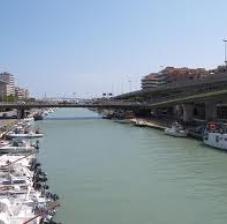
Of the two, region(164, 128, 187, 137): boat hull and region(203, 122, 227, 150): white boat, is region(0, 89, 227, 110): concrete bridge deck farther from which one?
region(203, 122, 227, 150): white boat

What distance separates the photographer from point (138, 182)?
32.6 m

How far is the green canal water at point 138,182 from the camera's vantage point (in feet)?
80.4

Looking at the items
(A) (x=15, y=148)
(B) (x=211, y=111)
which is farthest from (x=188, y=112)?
(A) (x=15, y=148)

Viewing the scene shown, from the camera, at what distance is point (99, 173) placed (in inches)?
1417

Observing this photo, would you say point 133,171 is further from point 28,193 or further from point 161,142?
point 161,142

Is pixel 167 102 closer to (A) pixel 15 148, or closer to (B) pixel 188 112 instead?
(B) pixel 188 112

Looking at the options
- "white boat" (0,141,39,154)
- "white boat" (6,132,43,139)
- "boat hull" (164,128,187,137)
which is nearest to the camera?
"white boat" (0,141,39,154)

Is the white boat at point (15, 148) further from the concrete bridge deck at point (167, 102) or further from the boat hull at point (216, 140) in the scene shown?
the concrete bridge deck at point (167, 102)

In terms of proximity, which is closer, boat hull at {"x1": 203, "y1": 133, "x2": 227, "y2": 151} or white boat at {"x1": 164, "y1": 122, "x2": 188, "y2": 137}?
boat hull at {"x1": 203, "y1": 133, "x2": 227, "y2": 151}

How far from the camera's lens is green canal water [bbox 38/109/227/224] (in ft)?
80.4

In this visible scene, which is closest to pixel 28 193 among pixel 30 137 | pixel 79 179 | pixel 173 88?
pixel 79 179

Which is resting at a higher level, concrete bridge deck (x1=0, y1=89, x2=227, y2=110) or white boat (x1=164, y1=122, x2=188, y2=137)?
concrete bridge deck (x1=0, y1=89, x2=227, y2=110)

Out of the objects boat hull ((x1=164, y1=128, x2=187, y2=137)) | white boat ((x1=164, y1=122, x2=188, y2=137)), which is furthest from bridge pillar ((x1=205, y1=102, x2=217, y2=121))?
boat hull ((x1=164, y1=128, x2=187, y2=137))

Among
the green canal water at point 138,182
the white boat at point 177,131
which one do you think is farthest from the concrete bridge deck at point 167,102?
the green canal water at point 138,182
